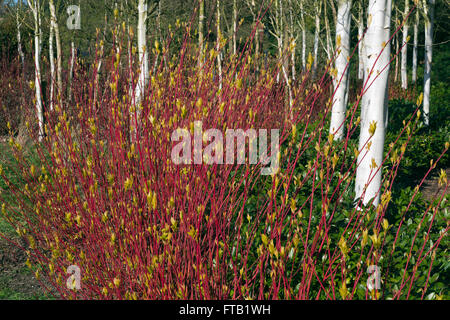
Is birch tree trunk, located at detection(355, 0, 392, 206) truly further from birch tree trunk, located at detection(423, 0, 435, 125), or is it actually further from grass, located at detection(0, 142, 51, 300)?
birch tree trunk, located at detection(423, 0, 435, 125)

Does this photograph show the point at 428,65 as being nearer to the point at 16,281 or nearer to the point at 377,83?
the point at 377,83

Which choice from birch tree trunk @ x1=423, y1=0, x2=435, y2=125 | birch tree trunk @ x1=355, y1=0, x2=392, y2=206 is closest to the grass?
birch tree trunk @ x1=355, y1=0, x2=392, y2=206

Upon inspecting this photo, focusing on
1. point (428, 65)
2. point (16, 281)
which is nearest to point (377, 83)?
point (16, 281)

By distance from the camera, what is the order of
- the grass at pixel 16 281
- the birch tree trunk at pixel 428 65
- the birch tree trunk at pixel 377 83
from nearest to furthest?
1. the grass at pixel 16 281
2. the birch tree trunk at pixel 377 83
3. the birch tree trunk at pixel 428 65

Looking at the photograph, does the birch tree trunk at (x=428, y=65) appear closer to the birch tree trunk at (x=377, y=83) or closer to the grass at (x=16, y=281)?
the birch tree trunk at (x=377, y=83)

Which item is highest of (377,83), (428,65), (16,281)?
(428,65)

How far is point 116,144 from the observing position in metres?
2.70

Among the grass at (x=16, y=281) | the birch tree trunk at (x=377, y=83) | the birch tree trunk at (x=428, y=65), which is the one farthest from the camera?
the birch tree trunk at (x=428, y=65)

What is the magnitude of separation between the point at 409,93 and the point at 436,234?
529 inches

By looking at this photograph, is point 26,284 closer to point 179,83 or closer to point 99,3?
point 179,83

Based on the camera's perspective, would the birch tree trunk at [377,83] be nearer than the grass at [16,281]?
No

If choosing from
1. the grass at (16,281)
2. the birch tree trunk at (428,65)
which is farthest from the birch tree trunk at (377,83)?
the birch tree trunk at (428,65)
